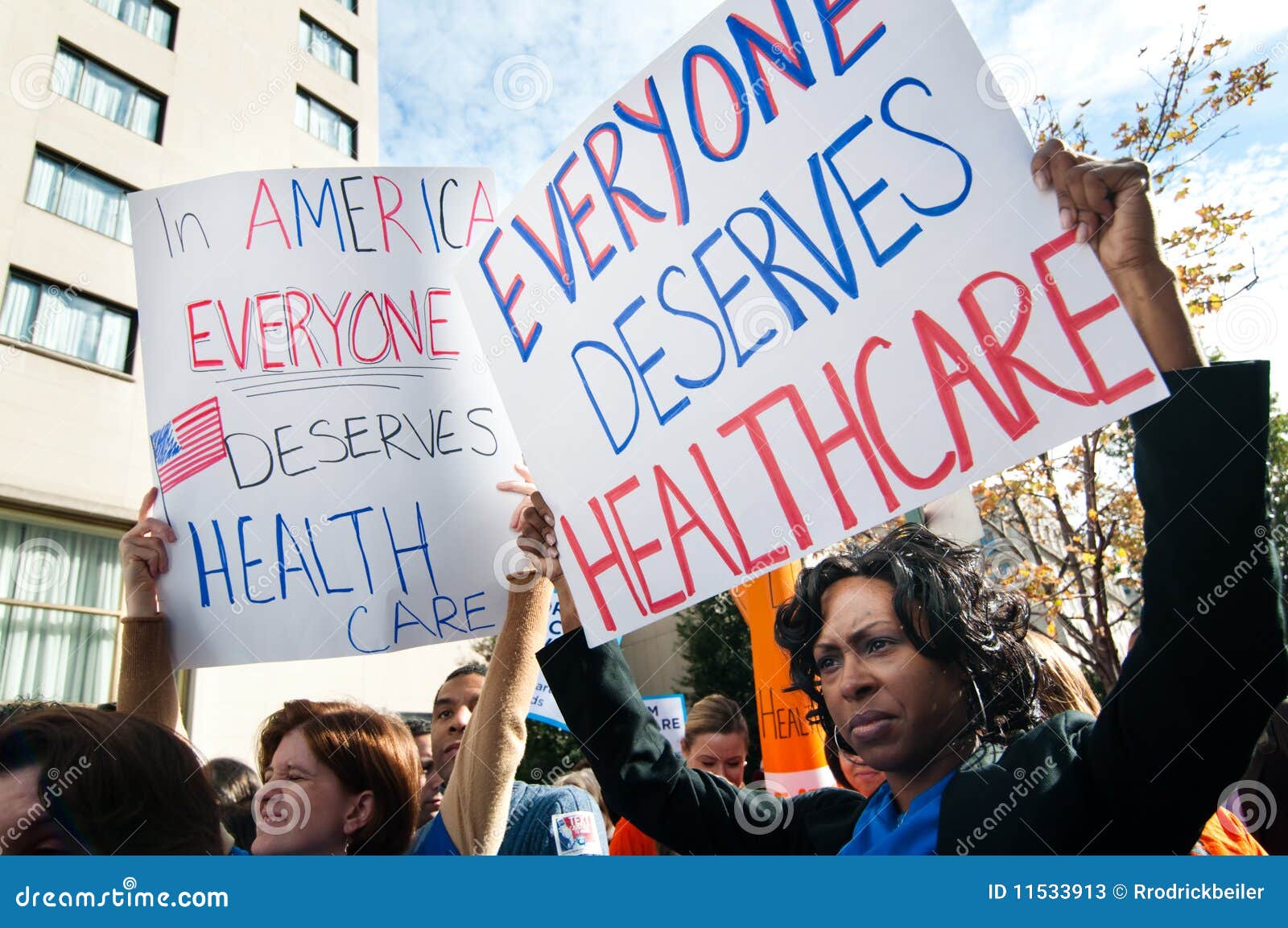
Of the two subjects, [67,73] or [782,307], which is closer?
[782,307]

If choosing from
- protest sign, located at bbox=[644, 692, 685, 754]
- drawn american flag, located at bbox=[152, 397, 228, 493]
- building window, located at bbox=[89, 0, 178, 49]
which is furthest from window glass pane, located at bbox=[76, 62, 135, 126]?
drawn american flag, located at bbox=[152, 397, 228, 493]

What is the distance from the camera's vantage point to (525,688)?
1.93 m

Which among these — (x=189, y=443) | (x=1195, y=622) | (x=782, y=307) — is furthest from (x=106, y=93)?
(x=1195, y=622)

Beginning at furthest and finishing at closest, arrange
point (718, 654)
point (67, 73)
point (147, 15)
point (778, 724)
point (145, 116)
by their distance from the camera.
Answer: point (718, 654) < point (147, 15) < point (145, 116) < point (67, 73) < point (778, 724)

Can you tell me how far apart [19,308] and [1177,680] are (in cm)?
1138

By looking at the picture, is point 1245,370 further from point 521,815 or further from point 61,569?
point 61,569

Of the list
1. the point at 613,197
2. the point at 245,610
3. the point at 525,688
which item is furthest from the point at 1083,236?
the point at 245,610

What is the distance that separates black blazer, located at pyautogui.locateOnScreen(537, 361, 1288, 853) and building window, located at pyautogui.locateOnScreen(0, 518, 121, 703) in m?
9.74

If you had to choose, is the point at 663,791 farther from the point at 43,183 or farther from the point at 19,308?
the point at 43,183

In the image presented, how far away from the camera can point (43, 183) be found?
10.0 meters

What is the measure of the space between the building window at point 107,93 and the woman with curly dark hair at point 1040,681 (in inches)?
494

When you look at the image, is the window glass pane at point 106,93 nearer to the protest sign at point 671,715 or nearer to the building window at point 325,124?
the building window at point 325,124

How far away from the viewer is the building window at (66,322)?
9406mm

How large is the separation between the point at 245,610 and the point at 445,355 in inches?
31.6
